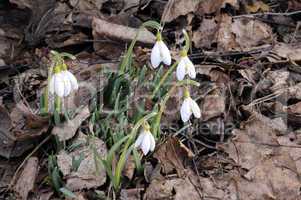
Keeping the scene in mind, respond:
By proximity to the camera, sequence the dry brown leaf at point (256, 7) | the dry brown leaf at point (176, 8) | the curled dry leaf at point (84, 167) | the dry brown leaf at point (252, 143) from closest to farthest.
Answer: the curled dry leaf at point (84, 167) → the dry brown leaf at point (252, 143) → the dry brown leaf at point (176, 8) → the dry brown leaf at point (256, 7)

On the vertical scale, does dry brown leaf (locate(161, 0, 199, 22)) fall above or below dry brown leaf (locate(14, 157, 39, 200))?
above

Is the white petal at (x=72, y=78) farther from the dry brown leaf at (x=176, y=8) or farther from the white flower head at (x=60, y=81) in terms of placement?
the dry brown leaf at (x=176, y=8)

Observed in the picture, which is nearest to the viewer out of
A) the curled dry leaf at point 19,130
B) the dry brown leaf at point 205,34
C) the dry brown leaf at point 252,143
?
the curled dry leaf at point 19,130

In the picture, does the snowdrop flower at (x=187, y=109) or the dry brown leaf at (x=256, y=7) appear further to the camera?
the dry brown leaf at (x=256, y=7)

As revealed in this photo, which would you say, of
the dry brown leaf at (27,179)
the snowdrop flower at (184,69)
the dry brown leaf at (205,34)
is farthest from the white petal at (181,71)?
the dry brown leaf at (205,34)

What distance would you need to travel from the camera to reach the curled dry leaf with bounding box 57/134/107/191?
7.52 ft

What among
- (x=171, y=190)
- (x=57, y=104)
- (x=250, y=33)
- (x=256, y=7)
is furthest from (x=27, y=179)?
(x=256, y=7)

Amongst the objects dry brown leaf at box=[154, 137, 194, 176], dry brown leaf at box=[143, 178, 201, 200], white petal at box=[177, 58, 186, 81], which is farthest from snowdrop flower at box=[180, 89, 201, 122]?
dry brown leaf at box=[143, 178, 201, 200]

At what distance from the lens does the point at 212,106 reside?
2.77 meters

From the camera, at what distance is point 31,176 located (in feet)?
7.57

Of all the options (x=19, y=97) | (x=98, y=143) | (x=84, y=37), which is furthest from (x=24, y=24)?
(x=98, y=143)

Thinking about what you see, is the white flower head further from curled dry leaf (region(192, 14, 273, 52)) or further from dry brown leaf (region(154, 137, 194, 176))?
curled dry leaf (region(192, 14, 273, 52))

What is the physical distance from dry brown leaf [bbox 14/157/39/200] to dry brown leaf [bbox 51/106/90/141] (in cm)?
15

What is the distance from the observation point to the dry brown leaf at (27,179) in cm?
226
